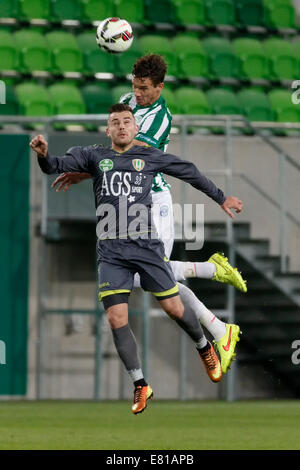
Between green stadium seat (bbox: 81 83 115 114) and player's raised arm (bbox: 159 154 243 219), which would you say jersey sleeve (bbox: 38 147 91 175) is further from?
green stadium seat (bbox: 81 83 115 114)

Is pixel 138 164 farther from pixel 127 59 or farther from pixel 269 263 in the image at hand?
pixel 127 59

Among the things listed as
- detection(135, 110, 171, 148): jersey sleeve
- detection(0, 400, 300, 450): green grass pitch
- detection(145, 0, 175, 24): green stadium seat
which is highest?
detection(145, 0, 175, 24): green stadium seat

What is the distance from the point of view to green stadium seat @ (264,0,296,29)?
17.3m

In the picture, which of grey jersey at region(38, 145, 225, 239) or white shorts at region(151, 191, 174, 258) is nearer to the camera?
grey jersey at region(38, 145, 225, 239)

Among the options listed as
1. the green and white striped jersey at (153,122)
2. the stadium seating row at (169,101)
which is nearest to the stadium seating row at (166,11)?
the stadium seating row at (169,101)

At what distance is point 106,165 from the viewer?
7.50 metres

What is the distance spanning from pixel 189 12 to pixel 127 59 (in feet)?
5.62

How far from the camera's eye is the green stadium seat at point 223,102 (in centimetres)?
1534

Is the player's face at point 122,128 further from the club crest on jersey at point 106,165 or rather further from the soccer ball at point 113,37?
the soccer ball at point 113,37

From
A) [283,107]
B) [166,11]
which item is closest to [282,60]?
[283,107]

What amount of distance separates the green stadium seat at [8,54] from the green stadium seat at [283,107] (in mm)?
3684

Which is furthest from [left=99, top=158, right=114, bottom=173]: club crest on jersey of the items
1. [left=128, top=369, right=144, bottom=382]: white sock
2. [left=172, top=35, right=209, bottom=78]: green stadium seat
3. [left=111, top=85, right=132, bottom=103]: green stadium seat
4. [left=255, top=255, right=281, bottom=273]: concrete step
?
[left=172, top=35, right=209, bottom=78]: green stadium seat

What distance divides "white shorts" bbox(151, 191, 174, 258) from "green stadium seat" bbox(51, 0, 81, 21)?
323 inches

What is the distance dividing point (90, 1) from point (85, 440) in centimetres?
969
